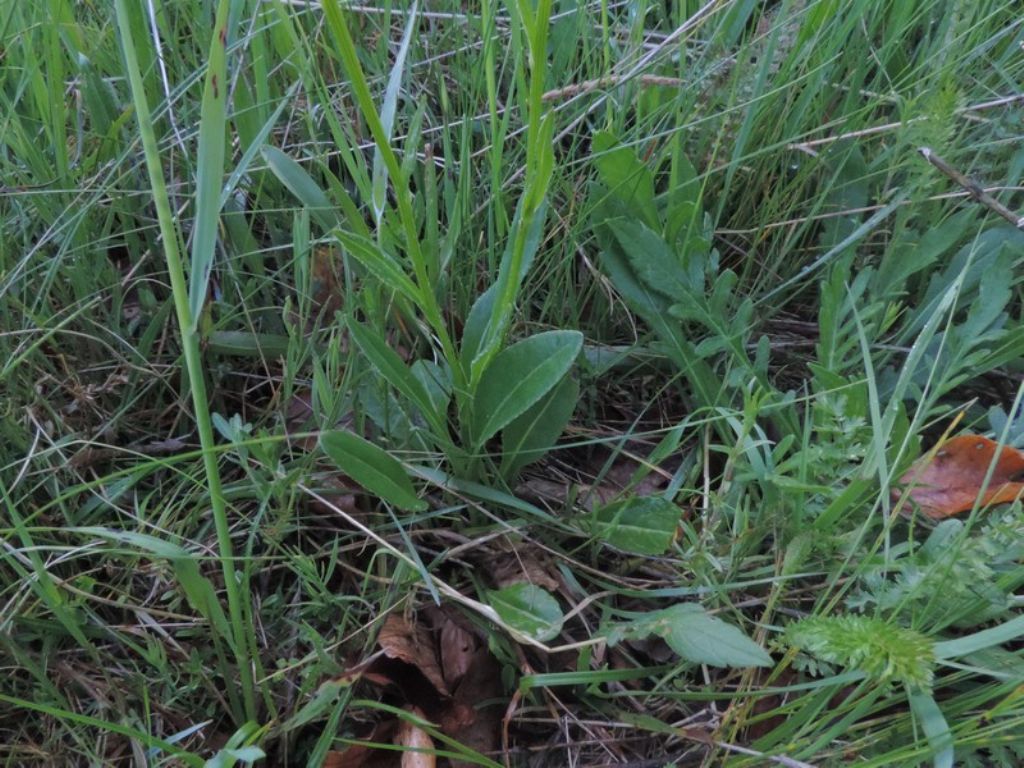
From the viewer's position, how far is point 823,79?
4.12 ft

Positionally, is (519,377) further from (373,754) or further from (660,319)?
(373,754)

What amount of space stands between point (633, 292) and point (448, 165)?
1.00 ft

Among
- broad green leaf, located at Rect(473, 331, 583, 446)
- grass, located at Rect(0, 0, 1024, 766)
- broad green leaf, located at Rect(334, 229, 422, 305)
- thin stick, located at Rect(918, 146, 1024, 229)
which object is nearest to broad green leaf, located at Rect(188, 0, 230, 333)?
grass, located at Rect(0, 0, 1024, 766)

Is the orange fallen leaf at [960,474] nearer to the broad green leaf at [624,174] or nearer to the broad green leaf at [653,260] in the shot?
the broad green leaf at [653,260]

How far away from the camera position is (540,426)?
40.7 inches

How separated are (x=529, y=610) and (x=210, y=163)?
0.55m

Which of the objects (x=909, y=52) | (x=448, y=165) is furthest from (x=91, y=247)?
(x=909, y=52)

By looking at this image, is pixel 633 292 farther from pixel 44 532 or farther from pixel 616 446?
pixel 44 532

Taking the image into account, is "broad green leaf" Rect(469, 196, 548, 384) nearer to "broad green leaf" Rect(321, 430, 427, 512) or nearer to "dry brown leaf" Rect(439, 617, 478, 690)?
"broad green leaf" Rect(321, 430, 427, 512)

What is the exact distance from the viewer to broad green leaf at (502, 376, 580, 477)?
1.02m

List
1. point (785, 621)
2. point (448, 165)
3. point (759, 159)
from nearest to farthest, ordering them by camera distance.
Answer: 1. point (785, 621)
2. point (448, 165)
3. point (759, 159)

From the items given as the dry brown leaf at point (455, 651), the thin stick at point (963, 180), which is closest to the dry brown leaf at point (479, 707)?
the dry brown leaf at point (455, 651)

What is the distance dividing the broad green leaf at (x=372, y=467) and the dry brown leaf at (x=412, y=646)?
129 millimetres

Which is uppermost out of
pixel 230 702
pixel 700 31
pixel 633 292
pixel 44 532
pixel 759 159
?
pixel 700 31
